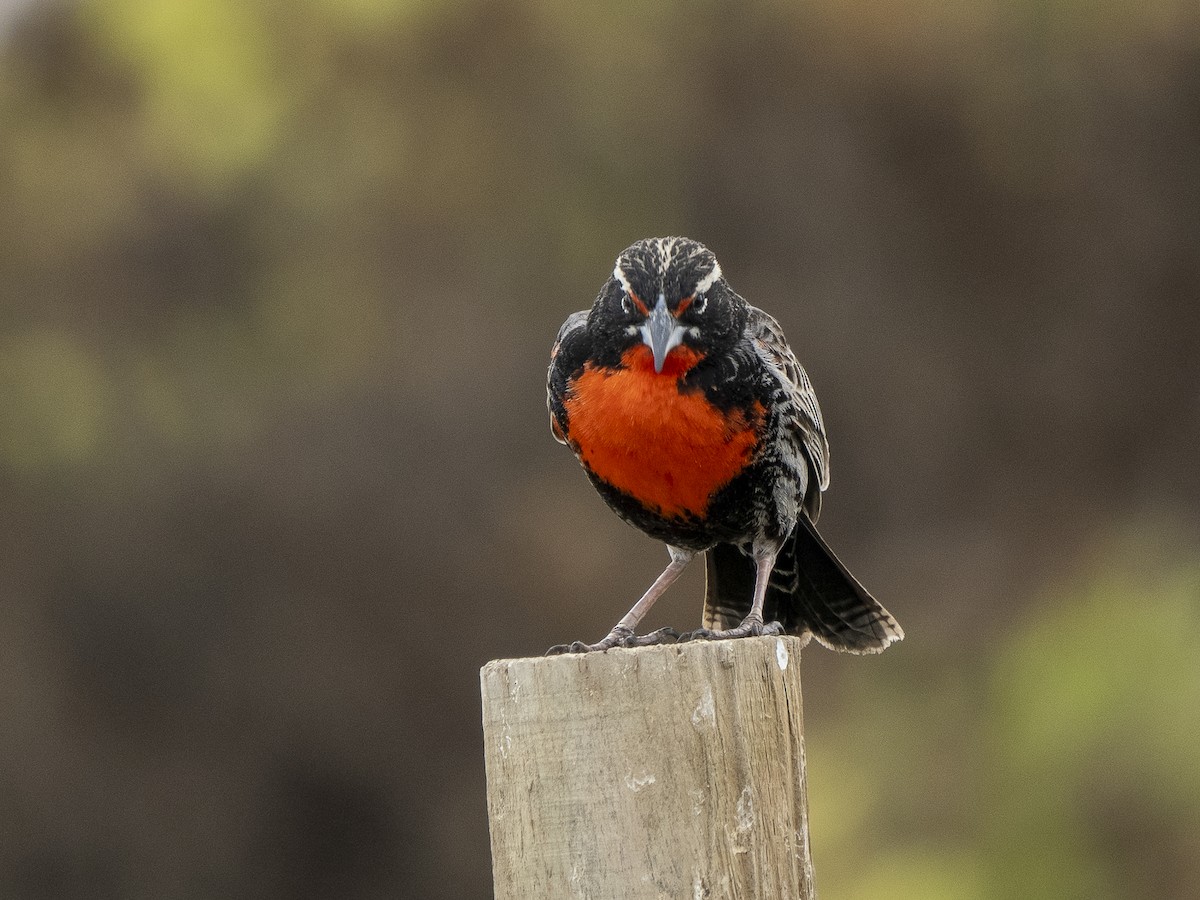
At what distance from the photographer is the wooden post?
3.60 m

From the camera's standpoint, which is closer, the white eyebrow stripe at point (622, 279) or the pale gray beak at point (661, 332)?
the pale gray beak at point (661, 332)

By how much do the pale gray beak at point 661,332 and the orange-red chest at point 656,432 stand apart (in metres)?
0.06

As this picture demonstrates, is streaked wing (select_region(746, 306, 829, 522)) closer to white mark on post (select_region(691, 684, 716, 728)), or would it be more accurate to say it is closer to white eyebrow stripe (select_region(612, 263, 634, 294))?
white eyebrow stripe (select_region(612, 263, 634, 294))

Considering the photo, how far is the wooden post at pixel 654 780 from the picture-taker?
3602 mm

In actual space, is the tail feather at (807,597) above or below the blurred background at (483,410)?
below

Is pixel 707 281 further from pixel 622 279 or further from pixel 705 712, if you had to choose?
pixel 705 712

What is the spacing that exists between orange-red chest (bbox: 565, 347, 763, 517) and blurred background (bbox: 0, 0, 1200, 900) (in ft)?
23.2

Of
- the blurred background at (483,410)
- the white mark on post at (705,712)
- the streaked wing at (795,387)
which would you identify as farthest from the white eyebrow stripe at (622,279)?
the blurred background at (483,410)

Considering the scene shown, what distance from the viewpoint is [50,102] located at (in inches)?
586

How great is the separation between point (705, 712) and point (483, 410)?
10.2 metres

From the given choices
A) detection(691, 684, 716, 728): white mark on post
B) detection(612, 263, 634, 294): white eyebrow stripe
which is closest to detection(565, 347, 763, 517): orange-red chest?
detection(612, 263, 634, 294): white eyebrow stripe

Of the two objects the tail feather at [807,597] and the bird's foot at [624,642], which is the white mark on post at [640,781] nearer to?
the bird's foot at [624,642]

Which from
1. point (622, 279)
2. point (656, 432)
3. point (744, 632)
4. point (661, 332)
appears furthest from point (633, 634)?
point (622, 279)

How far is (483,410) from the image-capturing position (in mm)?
13781
